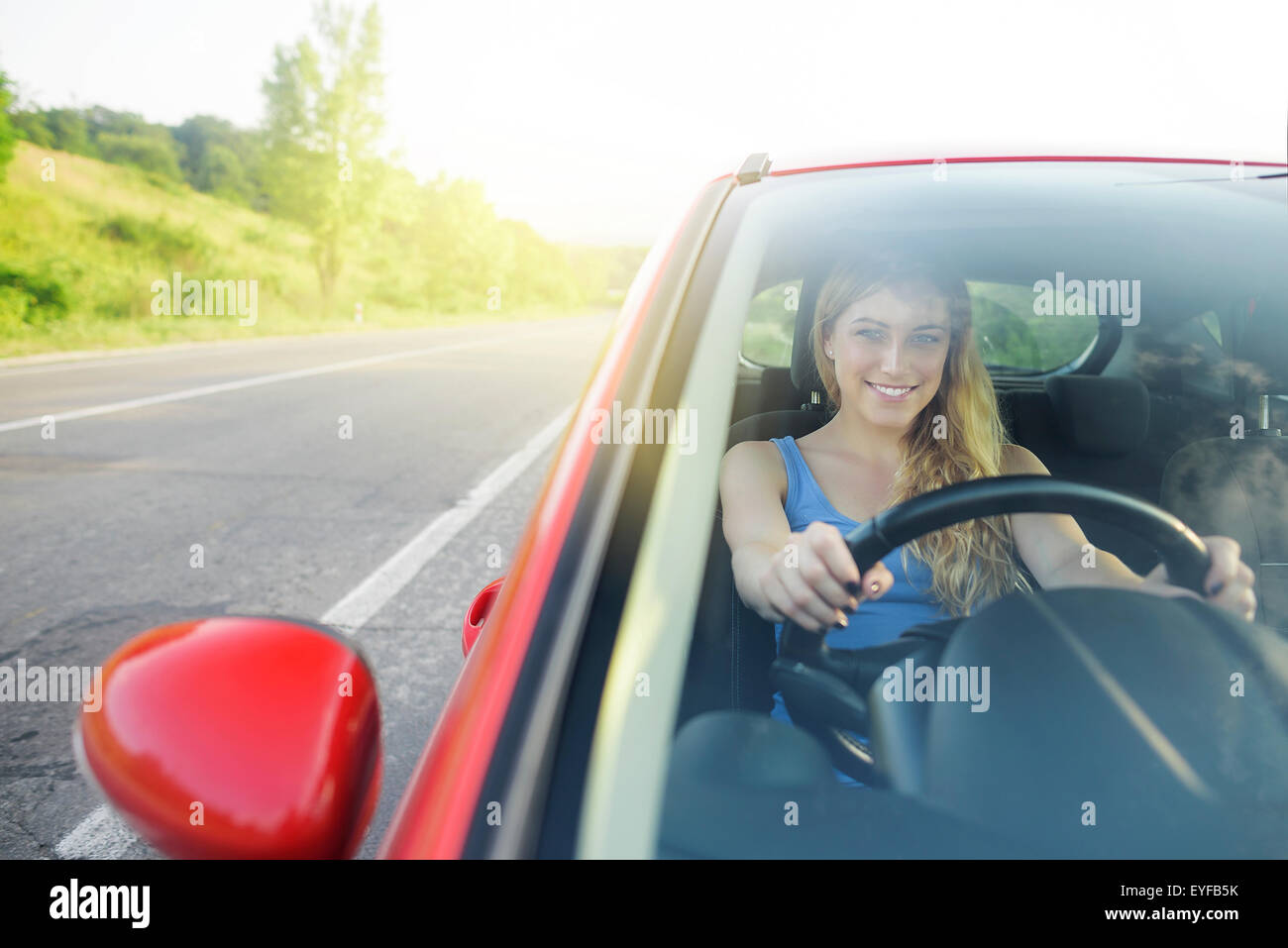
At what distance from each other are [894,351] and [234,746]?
1178 mm

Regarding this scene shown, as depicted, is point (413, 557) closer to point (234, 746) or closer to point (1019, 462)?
point (1019, 462)

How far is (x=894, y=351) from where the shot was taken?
1.58m

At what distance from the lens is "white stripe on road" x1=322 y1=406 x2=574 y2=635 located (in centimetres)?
414

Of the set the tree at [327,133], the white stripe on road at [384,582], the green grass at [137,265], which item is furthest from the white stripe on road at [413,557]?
the tree at [327,133]

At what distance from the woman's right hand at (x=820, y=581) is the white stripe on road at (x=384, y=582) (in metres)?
1.02

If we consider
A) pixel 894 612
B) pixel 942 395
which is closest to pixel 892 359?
pixel 942 395

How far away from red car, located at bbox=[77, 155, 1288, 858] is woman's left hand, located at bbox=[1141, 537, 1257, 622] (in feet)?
0.07

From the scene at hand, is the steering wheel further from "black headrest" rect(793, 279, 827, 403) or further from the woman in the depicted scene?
"black headrest" rect(793, 279, 827, 403)

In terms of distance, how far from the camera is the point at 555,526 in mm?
1066

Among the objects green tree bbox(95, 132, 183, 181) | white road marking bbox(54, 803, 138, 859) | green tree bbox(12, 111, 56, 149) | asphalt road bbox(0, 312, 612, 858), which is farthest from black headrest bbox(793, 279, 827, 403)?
green tree bbox(95, 132, 183, 181)

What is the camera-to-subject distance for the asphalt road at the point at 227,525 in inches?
119

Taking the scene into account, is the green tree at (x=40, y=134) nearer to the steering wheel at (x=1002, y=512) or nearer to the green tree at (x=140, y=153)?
the green tree at (x=140, y=153)
